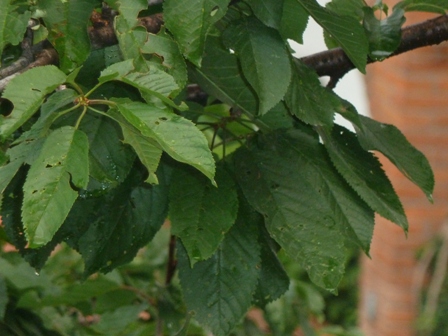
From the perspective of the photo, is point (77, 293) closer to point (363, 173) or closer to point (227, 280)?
point (227, 280)

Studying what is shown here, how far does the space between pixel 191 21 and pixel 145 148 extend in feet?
0.38

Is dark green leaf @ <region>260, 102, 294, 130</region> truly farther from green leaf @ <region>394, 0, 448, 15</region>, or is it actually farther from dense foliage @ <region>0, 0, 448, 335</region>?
green leaf @ <region>394, 0, 448, 15</region>

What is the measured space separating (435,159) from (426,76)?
338 millimetres

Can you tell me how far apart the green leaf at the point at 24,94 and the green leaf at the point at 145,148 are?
67mm

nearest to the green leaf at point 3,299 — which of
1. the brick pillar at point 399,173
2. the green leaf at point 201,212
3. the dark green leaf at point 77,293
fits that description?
the dark green leaf at point 77,293

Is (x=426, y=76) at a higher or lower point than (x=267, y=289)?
lower

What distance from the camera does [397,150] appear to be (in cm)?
77

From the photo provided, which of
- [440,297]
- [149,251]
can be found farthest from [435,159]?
[149,251]

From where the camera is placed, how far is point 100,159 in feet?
2.18

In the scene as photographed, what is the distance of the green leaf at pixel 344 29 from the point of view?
671 mm

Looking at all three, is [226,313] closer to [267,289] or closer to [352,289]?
[267,289]

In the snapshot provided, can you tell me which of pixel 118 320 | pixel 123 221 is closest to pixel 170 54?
pixel 123 221

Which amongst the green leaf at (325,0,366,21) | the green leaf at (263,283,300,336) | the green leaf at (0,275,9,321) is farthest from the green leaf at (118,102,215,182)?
the green leaf at (263,283,300,336)

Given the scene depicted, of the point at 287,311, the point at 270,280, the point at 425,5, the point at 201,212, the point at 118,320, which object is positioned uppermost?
the point at 425,5
